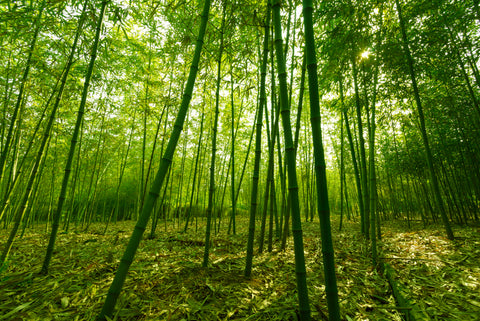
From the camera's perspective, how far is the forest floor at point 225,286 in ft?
4.05

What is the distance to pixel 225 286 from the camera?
5.22 ft

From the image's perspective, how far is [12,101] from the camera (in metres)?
3.21

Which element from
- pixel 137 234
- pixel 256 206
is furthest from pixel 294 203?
pixel 256 206

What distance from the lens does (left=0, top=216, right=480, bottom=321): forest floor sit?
4.05 ft

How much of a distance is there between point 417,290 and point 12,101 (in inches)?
216

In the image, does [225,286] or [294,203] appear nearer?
[294,203]

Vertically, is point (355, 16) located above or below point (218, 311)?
above

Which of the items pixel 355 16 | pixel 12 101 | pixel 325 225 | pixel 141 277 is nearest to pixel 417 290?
pixel 325 225

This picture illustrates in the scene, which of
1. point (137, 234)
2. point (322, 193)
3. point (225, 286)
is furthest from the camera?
point (225, 286)

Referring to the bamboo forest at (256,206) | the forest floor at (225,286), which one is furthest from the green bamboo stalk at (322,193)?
the forest floor at (225,286)

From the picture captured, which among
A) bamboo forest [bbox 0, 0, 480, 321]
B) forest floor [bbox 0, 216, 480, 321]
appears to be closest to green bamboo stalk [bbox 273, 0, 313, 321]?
bamboo forest [bbox 0, 0, 480, 321]

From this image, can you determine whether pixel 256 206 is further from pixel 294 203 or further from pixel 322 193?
pixel 322 193

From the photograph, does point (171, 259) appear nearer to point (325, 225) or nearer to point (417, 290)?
point (325, 225)

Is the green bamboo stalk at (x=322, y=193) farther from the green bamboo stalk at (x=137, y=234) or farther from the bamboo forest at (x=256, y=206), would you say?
the green bamboo stalk at (x=137, y=234)
